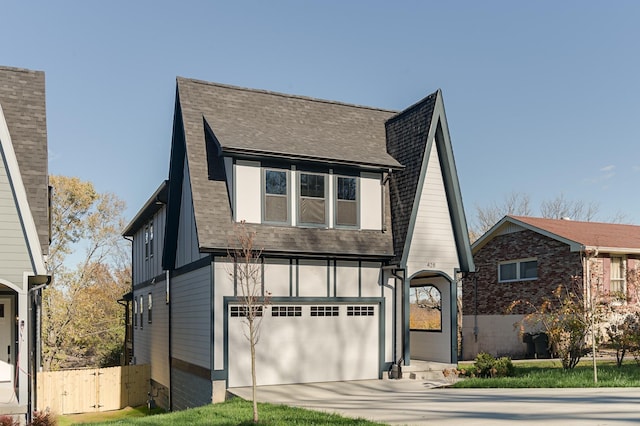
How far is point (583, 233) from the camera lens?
27984mm

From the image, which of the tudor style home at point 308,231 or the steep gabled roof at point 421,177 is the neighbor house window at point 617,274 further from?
the steep gabled roof at point 421,177

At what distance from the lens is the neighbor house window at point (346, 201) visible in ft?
61.2

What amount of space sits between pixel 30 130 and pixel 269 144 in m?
6.18

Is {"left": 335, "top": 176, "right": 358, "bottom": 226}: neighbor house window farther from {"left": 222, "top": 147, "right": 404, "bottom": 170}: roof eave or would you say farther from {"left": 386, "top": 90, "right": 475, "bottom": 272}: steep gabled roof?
{"left": 386, "top": 90, "right": 475, "bottom": 272}: steep gabled roof

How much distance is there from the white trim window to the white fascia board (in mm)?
8105

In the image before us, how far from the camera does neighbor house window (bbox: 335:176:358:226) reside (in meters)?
18.6

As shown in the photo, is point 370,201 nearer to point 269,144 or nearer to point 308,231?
point 308,231

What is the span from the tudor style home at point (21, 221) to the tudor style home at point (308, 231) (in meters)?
3.84

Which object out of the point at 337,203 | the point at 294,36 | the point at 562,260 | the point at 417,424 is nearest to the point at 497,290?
the point at 562,260

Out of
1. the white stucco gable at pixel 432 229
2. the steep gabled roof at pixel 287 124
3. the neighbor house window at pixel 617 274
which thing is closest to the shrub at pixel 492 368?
the white stucco gable at pixel 432 229

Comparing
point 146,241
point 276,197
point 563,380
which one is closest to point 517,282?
point 563,380

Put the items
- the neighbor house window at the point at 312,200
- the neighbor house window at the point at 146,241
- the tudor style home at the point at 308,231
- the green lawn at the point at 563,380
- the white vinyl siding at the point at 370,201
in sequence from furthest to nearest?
1. the neighbor house window at the point at 146,241
2. the white vinyl siding at the point at 370,201
3. the neighbor house window at the point at 312,200
4. the tudor style home at the point at 308,231
5. the green lawn at the point at 563,380

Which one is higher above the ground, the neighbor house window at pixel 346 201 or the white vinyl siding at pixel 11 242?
the neighbor house window at pixel 346 201

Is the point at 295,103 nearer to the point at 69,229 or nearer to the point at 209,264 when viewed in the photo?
the point at 209,264
